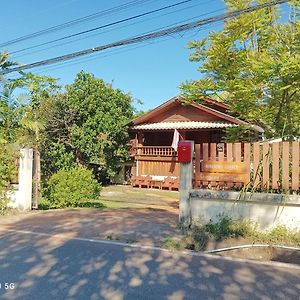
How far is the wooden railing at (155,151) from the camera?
22.1 meters

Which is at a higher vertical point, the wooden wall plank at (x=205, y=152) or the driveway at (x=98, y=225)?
the wooden wall plank at (x=205, y=152)

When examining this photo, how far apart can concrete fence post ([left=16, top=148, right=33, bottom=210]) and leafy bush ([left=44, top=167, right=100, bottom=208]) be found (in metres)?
1.26

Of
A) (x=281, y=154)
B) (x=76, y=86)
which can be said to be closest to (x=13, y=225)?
(x=281, y=154)

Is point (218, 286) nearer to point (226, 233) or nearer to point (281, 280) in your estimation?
point (281, 280)

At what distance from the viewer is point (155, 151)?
22.7 metres

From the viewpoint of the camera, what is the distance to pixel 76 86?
21.7m

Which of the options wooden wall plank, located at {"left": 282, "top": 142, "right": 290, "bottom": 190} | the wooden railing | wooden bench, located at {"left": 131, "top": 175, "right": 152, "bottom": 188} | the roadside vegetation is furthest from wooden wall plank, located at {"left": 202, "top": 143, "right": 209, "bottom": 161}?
wooden bench, located at {"left": 131, "top": 175, "right": 152, "bottom": 188}

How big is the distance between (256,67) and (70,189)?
6770 mm

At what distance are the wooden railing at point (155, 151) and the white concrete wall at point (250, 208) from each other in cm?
1456

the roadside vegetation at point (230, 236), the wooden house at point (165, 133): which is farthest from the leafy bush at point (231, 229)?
the wooden house at point (165, 133)

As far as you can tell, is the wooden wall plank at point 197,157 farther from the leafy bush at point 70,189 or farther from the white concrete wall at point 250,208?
the leafy bush at point 70,189

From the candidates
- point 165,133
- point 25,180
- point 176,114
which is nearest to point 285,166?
point 25,180

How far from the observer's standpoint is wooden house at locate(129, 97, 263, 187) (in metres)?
21.3

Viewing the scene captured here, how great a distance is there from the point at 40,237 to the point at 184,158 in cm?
315
